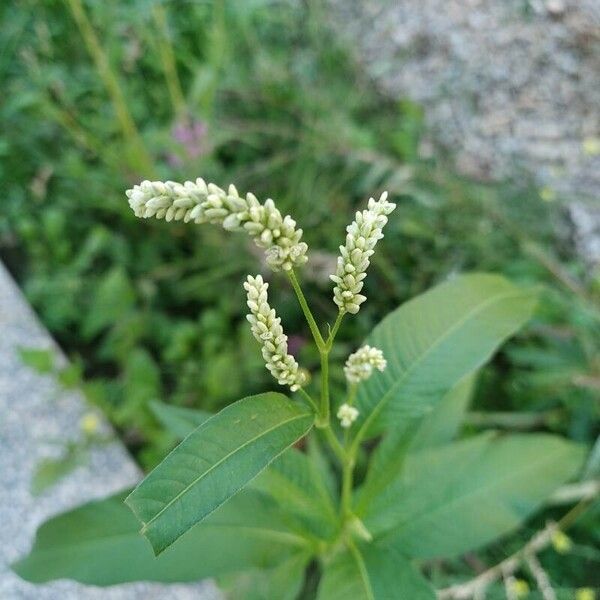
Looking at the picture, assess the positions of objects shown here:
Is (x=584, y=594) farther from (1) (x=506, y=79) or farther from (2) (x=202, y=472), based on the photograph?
(1) (x=506, y=79)

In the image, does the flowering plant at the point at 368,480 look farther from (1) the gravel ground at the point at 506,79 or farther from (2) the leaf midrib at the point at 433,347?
(1) the gravel ground at the point at 506,79

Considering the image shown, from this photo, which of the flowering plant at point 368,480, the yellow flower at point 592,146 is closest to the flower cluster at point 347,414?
the flowering plant at point 368,480

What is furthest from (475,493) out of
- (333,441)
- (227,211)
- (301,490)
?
(227,211)

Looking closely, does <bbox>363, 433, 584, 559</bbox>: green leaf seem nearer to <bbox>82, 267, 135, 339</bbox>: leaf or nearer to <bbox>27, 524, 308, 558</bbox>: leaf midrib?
<bbox>27, 524, 308, 558</bbox>: leaf midrib

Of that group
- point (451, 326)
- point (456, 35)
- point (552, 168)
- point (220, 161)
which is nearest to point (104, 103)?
point (220, 161)

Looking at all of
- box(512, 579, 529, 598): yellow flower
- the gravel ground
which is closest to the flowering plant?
box(512, 579, 529, 598): yellow flower

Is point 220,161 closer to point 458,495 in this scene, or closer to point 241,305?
point 241,305
